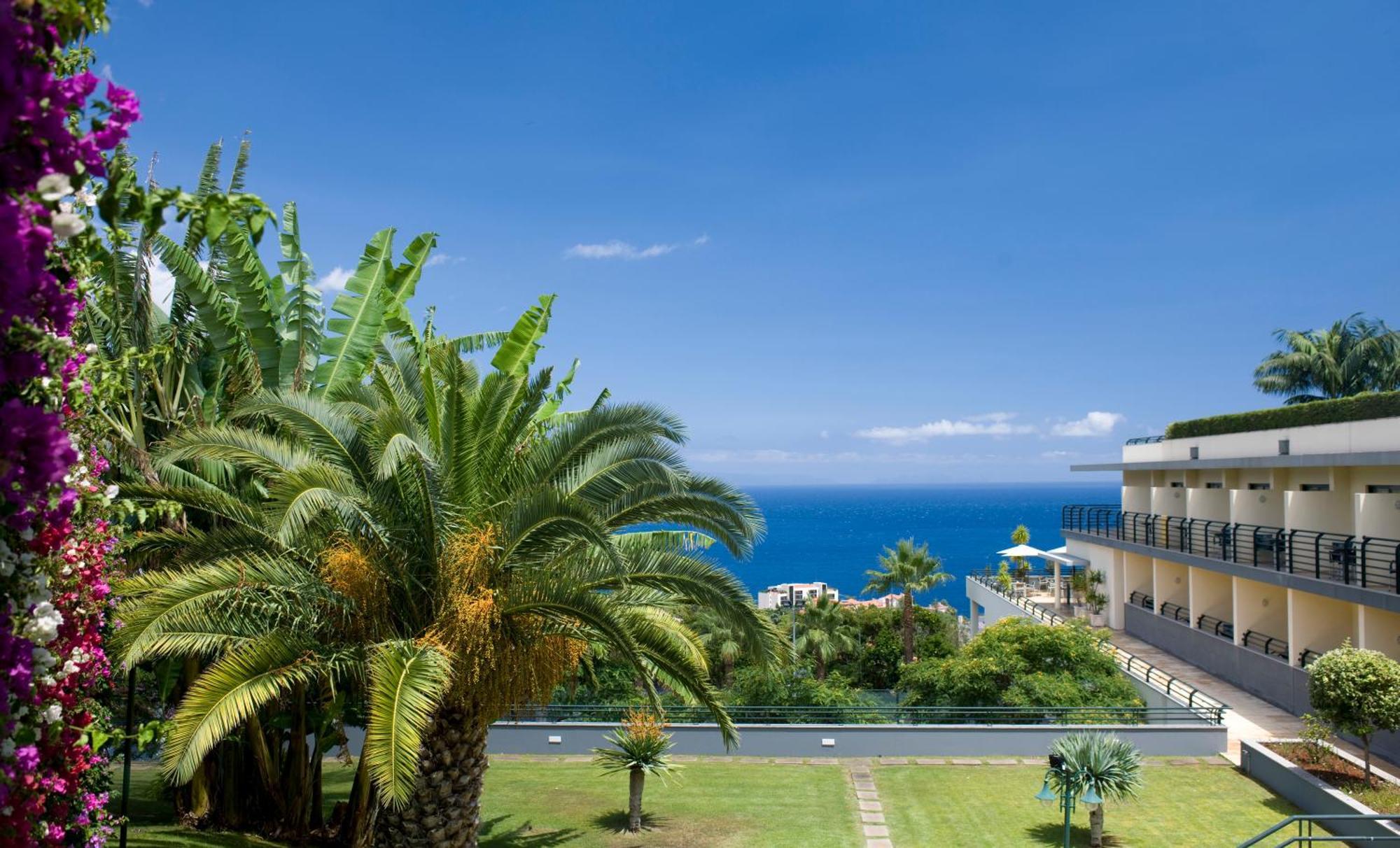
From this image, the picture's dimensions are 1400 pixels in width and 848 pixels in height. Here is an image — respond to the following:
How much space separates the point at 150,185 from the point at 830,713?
15633 millimetres

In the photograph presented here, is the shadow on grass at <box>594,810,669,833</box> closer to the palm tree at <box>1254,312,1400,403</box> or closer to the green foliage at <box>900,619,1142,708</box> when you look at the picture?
the green foliage at <box>900,619,1142,708</box>

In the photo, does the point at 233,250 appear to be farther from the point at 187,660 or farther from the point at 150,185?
the point at 187,660

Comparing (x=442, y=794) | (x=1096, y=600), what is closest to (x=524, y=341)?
(x=442, y=794)

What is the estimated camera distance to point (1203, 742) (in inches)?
736

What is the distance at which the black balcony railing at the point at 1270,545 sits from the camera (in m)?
19.1

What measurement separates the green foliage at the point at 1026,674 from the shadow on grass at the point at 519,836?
9.89 meters

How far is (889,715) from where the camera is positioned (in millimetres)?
20453

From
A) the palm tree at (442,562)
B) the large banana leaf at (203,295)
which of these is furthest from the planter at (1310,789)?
the large banana leaf at (203,295)

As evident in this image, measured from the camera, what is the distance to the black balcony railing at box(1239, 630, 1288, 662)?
2297 centimetres

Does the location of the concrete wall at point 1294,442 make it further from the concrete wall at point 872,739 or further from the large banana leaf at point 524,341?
the large banana leaf at point 524,341

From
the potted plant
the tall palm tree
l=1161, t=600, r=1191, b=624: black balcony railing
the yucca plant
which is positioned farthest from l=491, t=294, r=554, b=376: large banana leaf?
the potted plant

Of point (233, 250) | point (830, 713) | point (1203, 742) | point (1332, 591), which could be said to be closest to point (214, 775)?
point (233, 250)

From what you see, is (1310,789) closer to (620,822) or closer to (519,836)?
(620,822)

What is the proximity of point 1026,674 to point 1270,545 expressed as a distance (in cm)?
728
